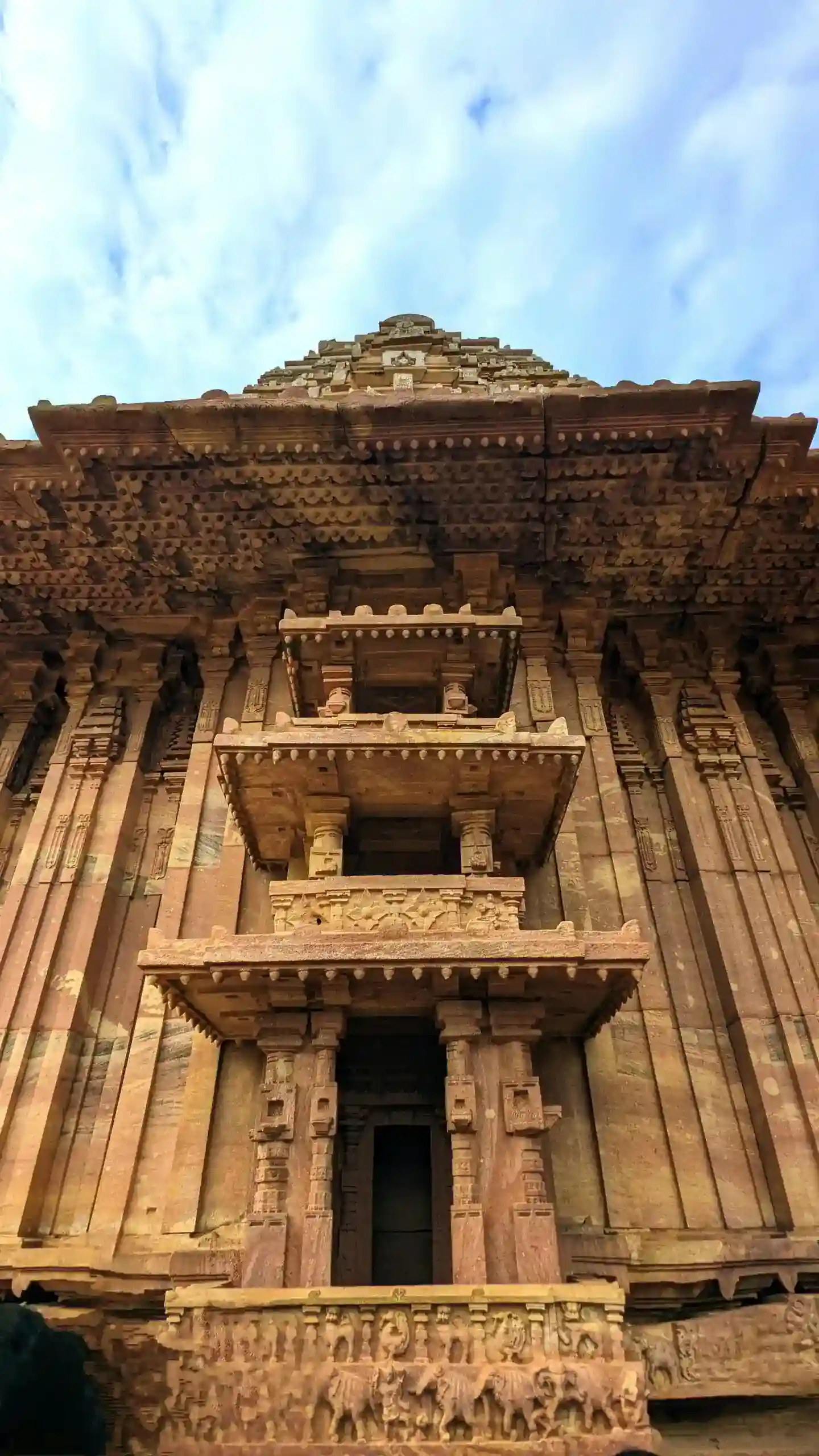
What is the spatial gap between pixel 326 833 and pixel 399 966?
1.94 metres

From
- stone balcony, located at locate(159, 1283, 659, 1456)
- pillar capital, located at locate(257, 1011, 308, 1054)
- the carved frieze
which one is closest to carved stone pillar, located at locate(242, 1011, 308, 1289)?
pillar capital, located at locate(257, 1011, 308, 1054)

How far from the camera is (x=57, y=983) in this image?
9.44 m

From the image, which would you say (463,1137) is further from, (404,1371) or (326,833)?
(326,833)

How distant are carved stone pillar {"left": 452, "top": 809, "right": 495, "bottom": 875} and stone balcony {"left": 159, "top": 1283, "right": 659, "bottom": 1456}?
317 cm

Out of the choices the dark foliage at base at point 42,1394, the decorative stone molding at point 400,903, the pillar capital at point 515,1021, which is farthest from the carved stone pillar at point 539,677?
the dark foliage at base at point 42,1394

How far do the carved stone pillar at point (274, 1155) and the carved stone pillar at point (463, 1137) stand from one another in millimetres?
1106

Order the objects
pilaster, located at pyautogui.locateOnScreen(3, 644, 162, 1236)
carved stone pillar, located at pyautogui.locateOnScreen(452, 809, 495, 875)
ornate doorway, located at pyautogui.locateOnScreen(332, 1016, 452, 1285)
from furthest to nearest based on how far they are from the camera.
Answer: pilaster, located at pyautogui.locateOnScreen(3, 644, 162, 1236), carved stone pillar, located at pyautogui.locateOnScreen(452, 809, 495, 875), ornate doorway, located at pyautogui.locateOnScreen(332, 1016, 452, 1285)

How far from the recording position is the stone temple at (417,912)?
604cm

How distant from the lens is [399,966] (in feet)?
21.6

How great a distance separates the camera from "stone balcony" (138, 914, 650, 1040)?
259 inches

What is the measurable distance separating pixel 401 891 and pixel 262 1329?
3113 mm

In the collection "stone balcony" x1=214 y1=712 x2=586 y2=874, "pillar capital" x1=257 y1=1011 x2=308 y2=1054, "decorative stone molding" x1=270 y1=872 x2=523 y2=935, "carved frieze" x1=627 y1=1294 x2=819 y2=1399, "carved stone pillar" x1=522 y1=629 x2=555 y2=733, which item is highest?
"carved stone pillar" x1=522 y1=629 x2=555 y2=733

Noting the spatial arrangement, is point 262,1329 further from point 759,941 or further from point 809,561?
point 809,561

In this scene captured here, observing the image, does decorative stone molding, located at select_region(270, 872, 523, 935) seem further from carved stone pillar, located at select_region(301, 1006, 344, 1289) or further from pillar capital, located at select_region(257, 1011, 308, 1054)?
carved stone pillar, located at select_region(301, 1006, 344, 1289)
